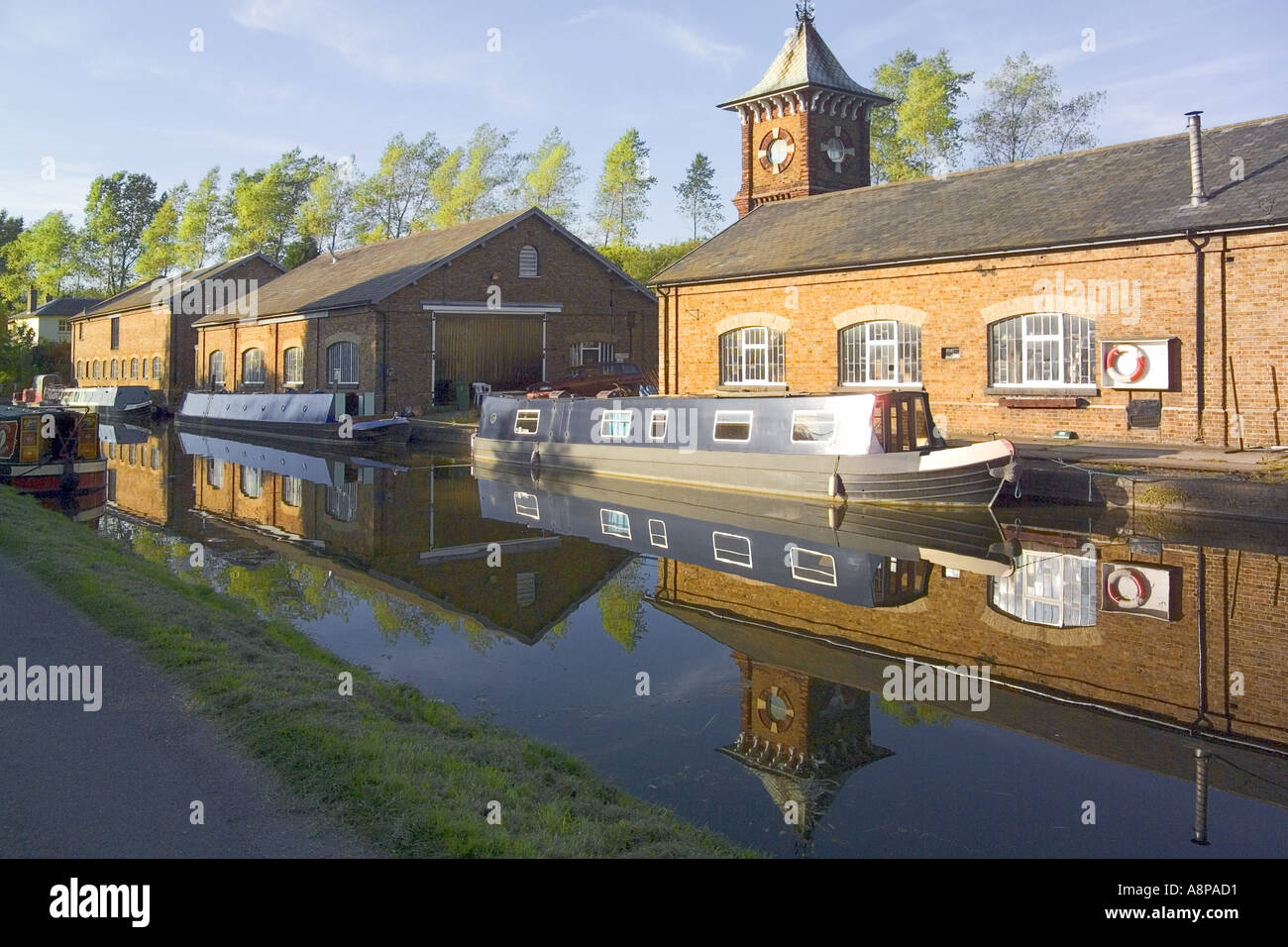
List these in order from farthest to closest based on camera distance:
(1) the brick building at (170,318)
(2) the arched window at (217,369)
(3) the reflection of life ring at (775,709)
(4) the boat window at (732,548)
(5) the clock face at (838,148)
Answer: (1) the brick building at (170,318) < (2) the arched window at (217,369) < (5) the clock face at (838,148) < (4) the boat window at (732,548) < (3) the reflection of life ring at (775,709)

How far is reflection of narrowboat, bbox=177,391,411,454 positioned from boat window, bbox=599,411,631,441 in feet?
33.0

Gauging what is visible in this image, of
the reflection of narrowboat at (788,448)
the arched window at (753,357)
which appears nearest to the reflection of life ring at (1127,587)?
the reflection of narrowboat at (788,448)

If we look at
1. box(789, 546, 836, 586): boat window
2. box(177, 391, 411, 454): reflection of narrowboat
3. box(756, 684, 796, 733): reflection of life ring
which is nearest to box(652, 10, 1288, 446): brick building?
box(177, 391, 411, 454): reflection of narrowboat

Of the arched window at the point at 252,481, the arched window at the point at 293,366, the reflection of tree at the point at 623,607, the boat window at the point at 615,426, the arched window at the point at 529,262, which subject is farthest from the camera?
the arched window at the point at 293,366

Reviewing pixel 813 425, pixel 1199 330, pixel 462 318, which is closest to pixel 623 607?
pixel 813 425

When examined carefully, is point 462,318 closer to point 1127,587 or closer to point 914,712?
point 1127,587

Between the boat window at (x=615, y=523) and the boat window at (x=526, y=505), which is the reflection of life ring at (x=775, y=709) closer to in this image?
the boat window at (x=615, y=523)

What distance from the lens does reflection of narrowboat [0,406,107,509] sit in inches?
726

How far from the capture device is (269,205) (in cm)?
6362

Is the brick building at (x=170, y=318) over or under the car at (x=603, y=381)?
over

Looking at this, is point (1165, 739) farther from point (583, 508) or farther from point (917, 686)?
point (583, 508)

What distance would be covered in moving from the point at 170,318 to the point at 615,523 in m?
39.8

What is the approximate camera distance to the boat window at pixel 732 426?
58.5 feet

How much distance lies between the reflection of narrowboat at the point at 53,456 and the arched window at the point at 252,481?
2.40 metres
